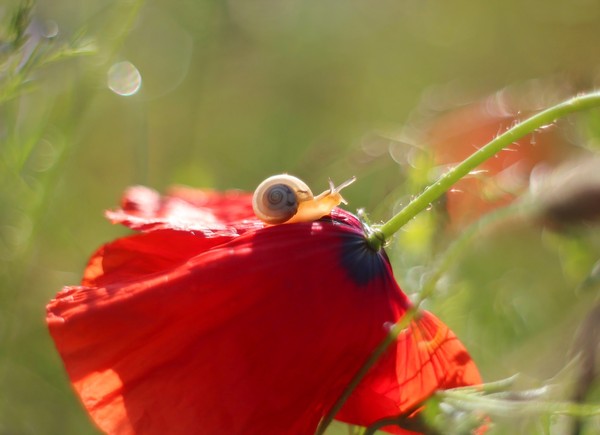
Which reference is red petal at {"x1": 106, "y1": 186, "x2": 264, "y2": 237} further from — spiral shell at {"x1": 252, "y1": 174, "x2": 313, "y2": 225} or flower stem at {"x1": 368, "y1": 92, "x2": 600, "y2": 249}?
flower stem at {"x1": 368, "y1": 92, "x2": 600, "y2": 249}

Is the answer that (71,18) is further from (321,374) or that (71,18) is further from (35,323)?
(321,374)

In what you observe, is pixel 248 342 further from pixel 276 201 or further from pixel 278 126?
pixel 278 126

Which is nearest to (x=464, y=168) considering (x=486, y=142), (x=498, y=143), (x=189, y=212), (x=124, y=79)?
(x=498, y=143)

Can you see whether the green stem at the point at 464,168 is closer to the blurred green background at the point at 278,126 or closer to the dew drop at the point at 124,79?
the blurred green background at the point at 278,126

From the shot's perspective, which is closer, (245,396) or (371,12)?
(245,396)

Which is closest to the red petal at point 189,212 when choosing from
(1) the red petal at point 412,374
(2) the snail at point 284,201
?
(2) the snail at point 284,201

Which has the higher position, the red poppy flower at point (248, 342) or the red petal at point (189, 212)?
the red petal at point (189, 212)

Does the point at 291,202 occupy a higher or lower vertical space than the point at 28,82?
lower

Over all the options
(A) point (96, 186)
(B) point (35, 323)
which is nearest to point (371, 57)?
(A) point (96, 186)
